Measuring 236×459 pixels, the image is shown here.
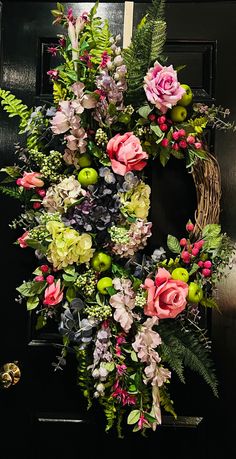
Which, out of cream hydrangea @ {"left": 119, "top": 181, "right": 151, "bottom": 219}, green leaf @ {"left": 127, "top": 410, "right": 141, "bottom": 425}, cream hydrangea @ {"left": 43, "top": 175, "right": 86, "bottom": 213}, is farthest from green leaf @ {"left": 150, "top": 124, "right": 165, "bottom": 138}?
green leaf @ {"left": 127, "top": 410, "right": 141, "bottom": 425}

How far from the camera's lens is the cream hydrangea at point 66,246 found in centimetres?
130

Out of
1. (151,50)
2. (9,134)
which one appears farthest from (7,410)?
(151,50)

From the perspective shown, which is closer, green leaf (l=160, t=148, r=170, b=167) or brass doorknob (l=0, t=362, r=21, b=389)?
green leaf (l=160, t=148, r=170, b=167)

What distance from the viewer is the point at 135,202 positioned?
4.44ft

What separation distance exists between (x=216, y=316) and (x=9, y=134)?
0.81 meters

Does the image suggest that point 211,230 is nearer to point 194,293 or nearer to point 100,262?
point 194,293

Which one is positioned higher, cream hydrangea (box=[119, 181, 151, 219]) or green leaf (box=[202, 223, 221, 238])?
cream hydrangea (box=[119, 181, 151, 219])

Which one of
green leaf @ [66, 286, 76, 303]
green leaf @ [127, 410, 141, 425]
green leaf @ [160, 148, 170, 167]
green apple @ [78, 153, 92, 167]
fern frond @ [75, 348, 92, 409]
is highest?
green leaf @ [160, 148, 170, 167]

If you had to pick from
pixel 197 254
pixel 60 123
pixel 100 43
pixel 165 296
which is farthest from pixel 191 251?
pixel 100 43

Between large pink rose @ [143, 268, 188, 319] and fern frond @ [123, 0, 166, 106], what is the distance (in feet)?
1.51

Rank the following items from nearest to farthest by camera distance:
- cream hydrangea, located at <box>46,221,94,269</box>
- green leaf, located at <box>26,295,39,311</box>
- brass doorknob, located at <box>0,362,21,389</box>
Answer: cream hydrangea, located at <box>46,221,94,269</box> → green leaf, located at <box>26,295,39,311</box> → brass doorknob, located at <box>0,362,21,389</box>

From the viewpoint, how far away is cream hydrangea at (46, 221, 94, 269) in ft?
4.27

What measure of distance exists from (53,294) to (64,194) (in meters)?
0.25

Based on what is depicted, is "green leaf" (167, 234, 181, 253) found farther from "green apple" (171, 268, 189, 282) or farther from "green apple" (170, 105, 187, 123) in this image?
"green apple" (170, 105, 187, 123)
